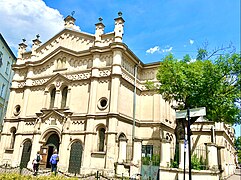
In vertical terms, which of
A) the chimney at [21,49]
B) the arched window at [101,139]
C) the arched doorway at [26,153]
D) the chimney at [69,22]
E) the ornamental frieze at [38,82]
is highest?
the chimney at [69,22]

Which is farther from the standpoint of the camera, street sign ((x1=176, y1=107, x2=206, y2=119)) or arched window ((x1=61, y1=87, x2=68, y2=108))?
arched window ((x1=61, y1=87, x2=68, y2=108))

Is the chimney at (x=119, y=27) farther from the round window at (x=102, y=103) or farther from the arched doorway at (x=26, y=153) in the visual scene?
the arched doorway at (x=26, y=153)

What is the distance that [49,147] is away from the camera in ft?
75.5

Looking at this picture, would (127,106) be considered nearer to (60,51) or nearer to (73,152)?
(73,152)

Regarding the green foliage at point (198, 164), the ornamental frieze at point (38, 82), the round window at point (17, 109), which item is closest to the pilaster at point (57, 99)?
the ornamental frieze at point (38, 82)

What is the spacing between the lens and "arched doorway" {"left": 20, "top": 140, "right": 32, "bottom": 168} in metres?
23.6

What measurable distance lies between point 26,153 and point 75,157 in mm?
6347

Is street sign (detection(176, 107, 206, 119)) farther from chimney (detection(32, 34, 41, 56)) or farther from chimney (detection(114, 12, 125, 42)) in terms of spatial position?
chimney (detection(32, 34, 41, 56))

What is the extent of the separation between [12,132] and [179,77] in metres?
19.4

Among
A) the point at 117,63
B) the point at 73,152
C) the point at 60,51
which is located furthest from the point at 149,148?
the point at 60,51

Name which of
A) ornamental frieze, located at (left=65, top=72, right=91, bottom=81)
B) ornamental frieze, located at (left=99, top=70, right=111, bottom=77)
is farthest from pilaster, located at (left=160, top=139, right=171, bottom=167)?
ornamental frieze, located at (left=65, top=72, right=91, bottom=81)

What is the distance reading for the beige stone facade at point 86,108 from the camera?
66.4ft

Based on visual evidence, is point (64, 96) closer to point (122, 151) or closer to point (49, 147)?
point (49, 147)

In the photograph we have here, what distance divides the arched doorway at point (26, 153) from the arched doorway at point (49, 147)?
2087 millimetres
